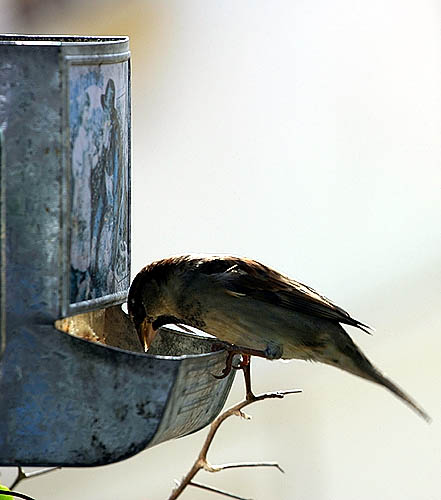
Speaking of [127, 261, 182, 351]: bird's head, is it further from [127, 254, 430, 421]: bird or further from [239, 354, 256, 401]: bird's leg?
[239, 354, 256, 401]: bird's leg

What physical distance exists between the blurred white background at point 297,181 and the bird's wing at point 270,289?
2452 millimetres

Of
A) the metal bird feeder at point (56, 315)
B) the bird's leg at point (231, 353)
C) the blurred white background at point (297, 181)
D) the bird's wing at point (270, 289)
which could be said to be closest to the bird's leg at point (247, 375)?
the bird's leg at point (231, 353)

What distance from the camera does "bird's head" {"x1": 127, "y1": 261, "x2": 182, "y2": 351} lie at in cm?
204

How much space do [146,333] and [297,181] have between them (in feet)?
9.04

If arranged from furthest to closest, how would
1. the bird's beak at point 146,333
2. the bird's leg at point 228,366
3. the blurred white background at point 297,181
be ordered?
the blurred white background at point 297,181 < the bird's beak at point 146,333 < the bird's leg at point 228,366

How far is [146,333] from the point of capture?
2.03 m

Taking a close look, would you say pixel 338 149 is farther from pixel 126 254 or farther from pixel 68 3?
pixel 126 254

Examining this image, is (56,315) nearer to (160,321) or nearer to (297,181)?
(160,321)

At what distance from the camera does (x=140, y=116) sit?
4664mm

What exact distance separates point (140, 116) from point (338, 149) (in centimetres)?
93

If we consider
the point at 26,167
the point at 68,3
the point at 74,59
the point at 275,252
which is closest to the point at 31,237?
the point at 26,167

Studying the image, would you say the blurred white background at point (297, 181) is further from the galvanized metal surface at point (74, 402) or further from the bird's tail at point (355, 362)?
the galvanized metal surface at point (74, 402)

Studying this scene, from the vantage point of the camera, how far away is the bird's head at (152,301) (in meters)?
2.04

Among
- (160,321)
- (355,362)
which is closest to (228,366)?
(160,321)
